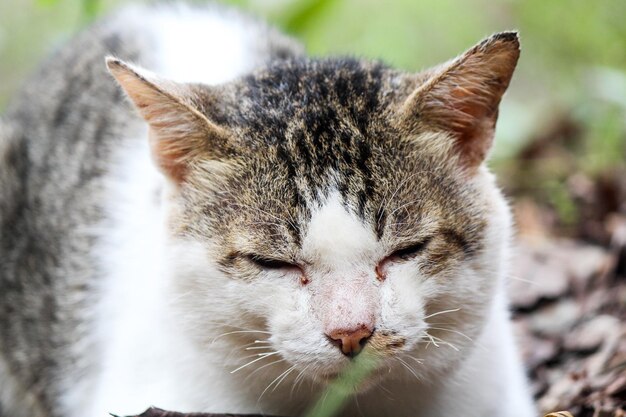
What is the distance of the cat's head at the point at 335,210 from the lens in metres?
2.31

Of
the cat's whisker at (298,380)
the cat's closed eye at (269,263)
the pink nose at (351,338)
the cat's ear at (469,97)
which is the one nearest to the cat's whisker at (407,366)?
the pink nose at (351,338)

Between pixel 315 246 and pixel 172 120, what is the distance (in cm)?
67

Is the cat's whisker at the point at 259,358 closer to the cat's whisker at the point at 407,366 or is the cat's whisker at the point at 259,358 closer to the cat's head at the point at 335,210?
the cat's head at the point at 335,210

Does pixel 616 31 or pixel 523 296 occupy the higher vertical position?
pixel 616 31

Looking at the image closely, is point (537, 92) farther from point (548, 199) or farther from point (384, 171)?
point (384, 171)

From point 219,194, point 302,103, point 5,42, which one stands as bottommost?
point 219,194

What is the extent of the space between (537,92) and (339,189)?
18.3ft

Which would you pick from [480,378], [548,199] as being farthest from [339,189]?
[548,199]

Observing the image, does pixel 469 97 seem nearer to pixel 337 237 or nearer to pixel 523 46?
pixel 337 237

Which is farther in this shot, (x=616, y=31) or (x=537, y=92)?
(x=537, y=92)

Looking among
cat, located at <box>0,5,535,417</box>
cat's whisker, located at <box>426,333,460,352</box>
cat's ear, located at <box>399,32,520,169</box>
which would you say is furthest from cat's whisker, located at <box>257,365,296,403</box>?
cat's ear, located at <box>399,32,520,169</box>

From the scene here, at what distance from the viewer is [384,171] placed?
8.26ft

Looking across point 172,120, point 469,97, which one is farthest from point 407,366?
point 172,120

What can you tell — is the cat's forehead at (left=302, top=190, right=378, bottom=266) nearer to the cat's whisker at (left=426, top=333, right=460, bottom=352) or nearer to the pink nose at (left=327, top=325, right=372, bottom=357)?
the pink nose at (left=327, top=325, right=372, bottom=357)
